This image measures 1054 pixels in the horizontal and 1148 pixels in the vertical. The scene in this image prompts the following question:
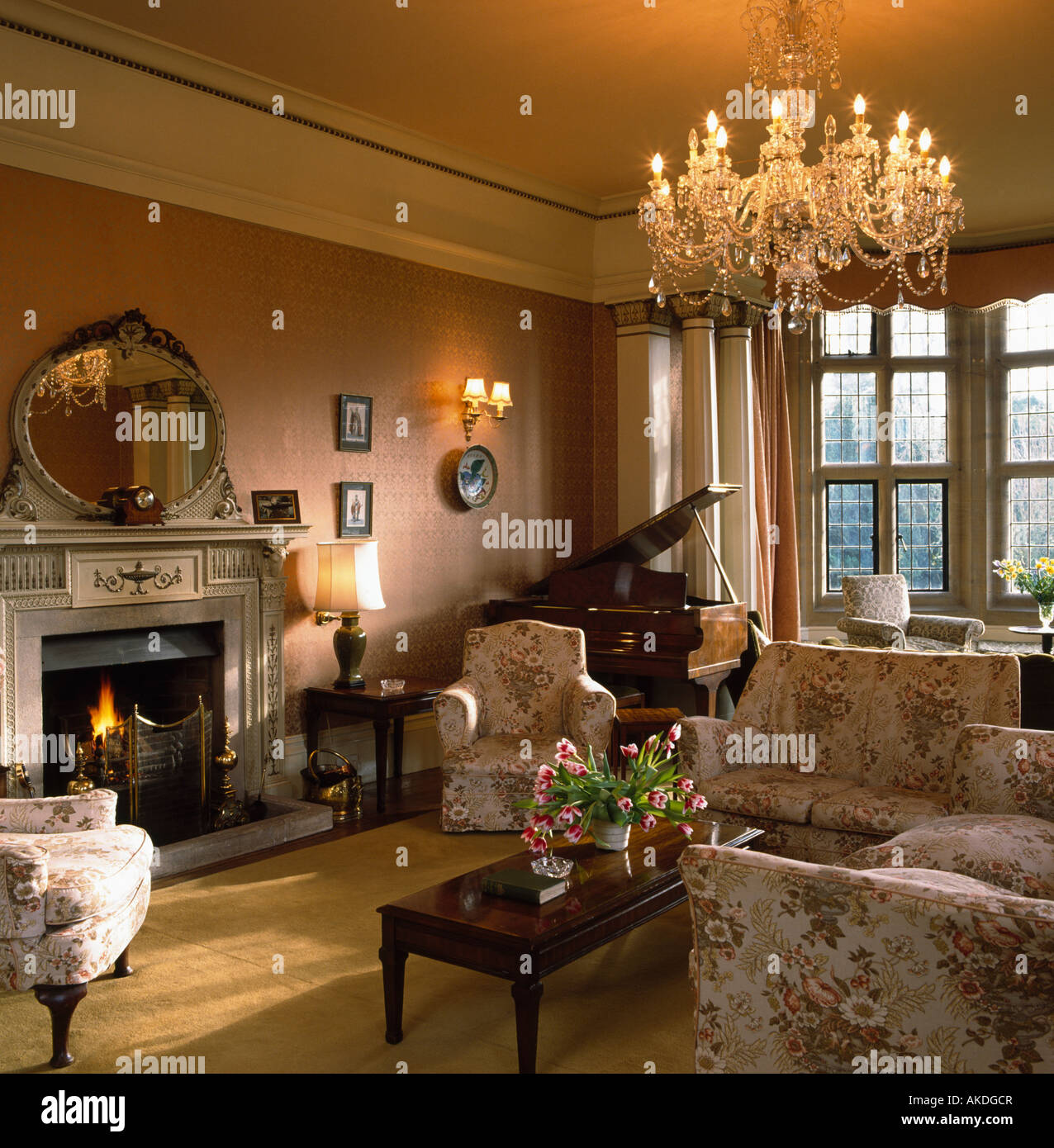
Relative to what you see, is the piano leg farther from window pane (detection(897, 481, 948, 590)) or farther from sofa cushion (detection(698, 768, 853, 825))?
window pane (detection(897, 481, 948, 590))

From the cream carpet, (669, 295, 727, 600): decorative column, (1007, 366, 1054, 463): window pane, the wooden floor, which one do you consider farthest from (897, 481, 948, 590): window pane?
the cream carpet

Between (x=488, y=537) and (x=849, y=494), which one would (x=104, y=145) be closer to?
(x=488, y=537)

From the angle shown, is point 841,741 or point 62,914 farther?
point 841,741

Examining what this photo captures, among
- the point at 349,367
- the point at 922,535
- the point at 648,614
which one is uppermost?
the point at 349,367

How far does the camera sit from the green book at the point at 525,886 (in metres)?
2.99

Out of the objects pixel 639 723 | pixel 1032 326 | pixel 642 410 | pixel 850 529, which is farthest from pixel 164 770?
pixel 1032 326

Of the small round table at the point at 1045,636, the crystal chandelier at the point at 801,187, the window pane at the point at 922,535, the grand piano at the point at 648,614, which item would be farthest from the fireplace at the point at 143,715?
the window pane at the point at 922,535

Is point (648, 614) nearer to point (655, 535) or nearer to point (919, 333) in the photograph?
point (655, 535)

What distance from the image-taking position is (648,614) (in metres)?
6.08

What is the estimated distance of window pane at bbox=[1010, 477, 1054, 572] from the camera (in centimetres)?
872

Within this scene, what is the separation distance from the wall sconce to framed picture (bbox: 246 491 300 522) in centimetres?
144

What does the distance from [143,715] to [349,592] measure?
1151 millimetres

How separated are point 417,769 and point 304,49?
12.7ft
